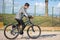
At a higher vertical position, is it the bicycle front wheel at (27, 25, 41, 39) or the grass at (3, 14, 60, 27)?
the grass at (3, 14, 60, 27)

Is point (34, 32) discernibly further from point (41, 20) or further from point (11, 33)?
point (41, 20)

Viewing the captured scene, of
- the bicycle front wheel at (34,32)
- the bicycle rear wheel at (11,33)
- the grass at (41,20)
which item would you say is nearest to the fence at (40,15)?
the grass at (41,20)

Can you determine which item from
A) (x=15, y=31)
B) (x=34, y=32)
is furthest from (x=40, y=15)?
(x=15, y=31)

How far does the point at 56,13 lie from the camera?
42.3 feet

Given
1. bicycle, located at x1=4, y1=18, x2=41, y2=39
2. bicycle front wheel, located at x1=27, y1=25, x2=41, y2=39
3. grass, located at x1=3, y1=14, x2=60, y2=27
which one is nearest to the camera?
bicycle, located at x1=4, y1=18, x2=41, y2=39

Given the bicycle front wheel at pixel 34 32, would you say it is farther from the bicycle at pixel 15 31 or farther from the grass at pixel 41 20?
the grass at pixel 41 20

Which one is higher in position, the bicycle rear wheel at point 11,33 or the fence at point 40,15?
the fence at point 40,15

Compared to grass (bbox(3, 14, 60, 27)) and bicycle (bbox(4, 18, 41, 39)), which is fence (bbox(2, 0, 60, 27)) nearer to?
grass (bbox(3, 14, 60, 27))

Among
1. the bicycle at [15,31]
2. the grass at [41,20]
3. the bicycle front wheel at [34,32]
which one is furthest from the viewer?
the grass at [41,20]

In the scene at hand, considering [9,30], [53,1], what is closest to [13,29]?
[9,30]

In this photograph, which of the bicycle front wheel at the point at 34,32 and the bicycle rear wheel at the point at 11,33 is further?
the bicycle front wheel at the point at 34,32

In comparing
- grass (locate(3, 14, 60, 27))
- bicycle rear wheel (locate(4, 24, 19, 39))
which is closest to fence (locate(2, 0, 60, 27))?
grass (locate(3, 14, 60, 27))

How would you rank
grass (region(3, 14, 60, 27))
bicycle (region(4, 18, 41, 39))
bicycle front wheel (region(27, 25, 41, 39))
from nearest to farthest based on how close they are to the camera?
bicycle (region(4, 18, 41, 39)) → bicycle front wheel (region(27, 25, 41, 39)) → grass (region(3, 14, 60, 27))

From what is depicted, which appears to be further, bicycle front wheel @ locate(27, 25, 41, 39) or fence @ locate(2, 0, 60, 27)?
fence @ locate(2, 0, 60, 27)
